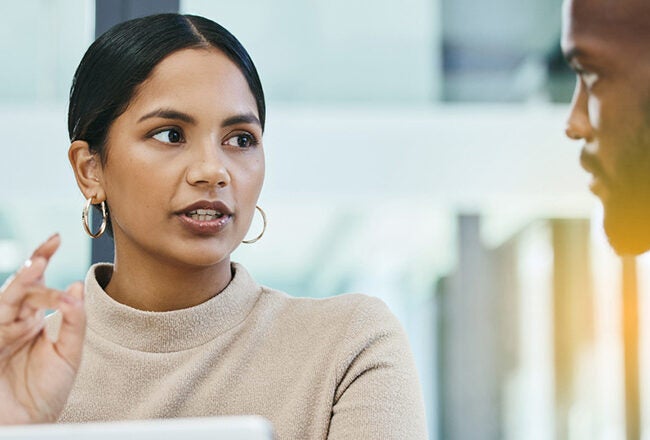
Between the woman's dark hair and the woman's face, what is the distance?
13mm

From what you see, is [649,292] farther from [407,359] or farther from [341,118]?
[407,359]

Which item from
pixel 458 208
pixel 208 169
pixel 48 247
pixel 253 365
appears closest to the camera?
pixel 48 247

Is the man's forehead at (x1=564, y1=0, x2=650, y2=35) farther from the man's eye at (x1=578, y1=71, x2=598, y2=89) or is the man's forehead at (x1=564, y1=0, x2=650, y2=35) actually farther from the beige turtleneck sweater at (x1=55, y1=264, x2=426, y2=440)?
the beige turtleneck sweater at (x1=55, y1=264, x2=426, y2=440)

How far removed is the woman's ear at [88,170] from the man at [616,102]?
59cm

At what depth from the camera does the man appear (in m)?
1.15

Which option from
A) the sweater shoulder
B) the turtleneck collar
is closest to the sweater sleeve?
the sweater shoulder

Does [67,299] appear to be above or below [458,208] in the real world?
above

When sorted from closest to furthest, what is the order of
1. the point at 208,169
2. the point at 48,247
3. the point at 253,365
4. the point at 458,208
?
the point at 48,247 < the point at 208,169 < the point at 253,365 < the point at 458,208

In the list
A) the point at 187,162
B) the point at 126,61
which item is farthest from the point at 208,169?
the point at 126,61

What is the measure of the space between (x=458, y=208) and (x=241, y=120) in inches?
67.1

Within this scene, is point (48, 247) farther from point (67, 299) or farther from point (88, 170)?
point (88, 170)

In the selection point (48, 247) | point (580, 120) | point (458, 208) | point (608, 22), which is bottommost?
point (458, 208)

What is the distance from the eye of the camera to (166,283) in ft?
4.21

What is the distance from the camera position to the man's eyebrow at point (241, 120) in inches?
47.7
